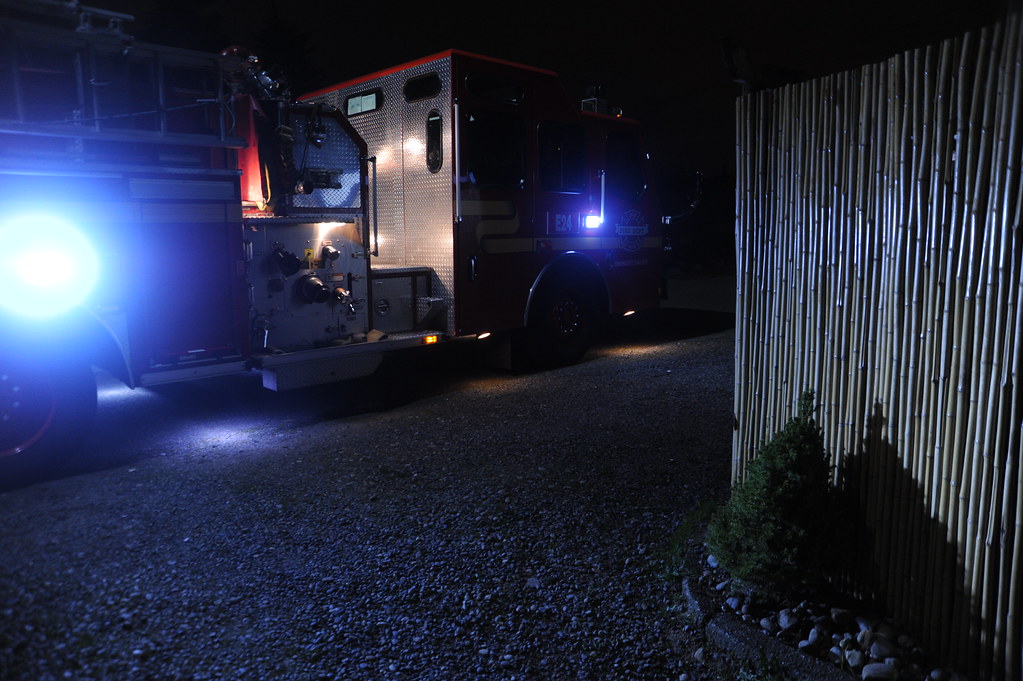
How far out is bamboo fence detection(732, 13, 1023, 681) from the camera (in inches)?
103

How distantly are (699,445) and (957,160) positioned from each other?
3456 millimetres

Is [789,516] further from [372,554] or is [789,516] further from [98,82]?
[98,82]

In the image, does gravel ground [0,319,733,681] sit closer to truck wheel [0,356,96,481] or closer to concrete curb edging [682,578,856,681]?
concrete curb edging [682,578,856,681]

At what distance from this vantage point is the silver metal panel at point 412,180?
7855 millimetres

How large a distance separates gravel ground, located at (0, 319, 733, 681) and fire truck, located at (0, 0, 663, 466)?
745mm

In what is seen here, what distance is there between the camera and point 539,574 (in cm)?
383

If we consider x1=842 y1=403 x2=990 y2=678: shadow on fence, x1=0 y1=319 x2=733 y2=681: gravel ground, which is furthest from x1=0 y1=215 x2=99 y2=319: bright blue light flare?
Answer: x1=842 y1=403 x2=990 y2=678: shadow on fence

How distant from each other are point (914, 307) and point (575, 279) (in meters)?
6.51

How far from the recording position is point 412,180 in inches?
325

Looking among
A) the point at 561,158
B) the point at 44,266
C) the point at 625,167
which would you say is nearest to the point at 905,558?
the point at 44,266

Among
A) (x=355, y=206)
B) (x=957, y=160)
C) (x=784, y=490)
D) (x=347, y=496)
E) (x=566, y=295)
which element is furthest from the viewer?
(x=566, y=295)

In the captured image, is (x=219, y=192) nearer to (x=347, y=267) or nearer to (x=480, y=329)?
(x=347, y=267)

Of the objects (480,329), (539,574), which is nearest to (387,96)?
(480,329)

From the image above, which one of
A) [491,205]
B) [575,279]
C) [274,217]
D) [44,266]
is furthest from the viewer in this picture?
[575,279]
